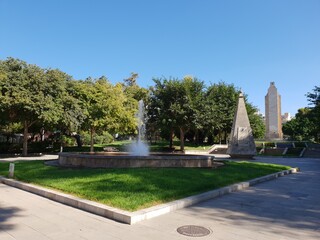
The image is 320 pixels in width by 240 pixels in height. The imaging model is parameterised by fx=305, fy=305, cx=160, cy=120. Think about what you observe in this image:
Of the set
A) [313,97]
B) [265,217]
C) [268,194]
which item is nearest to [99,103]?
[313,97]

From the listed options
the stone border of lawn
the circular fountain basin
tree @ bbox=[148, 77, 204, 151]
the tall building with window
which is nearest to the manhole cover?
the stone border of lawn

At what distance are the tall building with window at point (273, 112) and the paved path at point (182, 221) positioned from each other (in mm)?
52755

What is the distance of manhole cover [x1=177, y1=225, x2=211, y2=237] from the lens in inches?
215

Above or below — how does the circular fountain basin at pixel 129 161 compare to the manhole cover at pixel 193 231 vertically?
above

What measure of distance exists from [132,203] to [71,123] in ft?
73.0

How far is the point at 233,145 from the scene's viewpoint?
25859 mm

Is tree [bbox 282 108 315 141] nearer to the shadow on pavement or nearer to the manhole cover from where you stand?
the manhole cover

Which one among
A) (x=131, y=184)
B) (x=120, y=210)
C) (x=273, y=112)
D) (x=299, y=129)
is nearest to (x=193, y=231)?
(x=120, y=210)

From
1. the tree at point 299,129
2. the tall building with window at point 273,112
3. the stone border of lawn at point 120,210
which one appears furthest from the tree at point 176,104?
the tree at point 299,129

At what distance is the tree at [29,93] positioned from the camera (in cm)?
2431

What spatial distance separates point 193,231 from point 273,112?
2249 inches

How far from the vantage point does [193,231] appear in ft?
18.5

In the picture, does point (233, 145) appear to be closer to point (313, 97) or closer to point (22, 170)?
point (313, 97)

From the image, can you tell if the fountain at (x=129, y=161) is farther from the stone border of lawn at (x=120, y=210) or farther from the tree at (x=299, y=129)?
the tree at (x=299, y=129)
